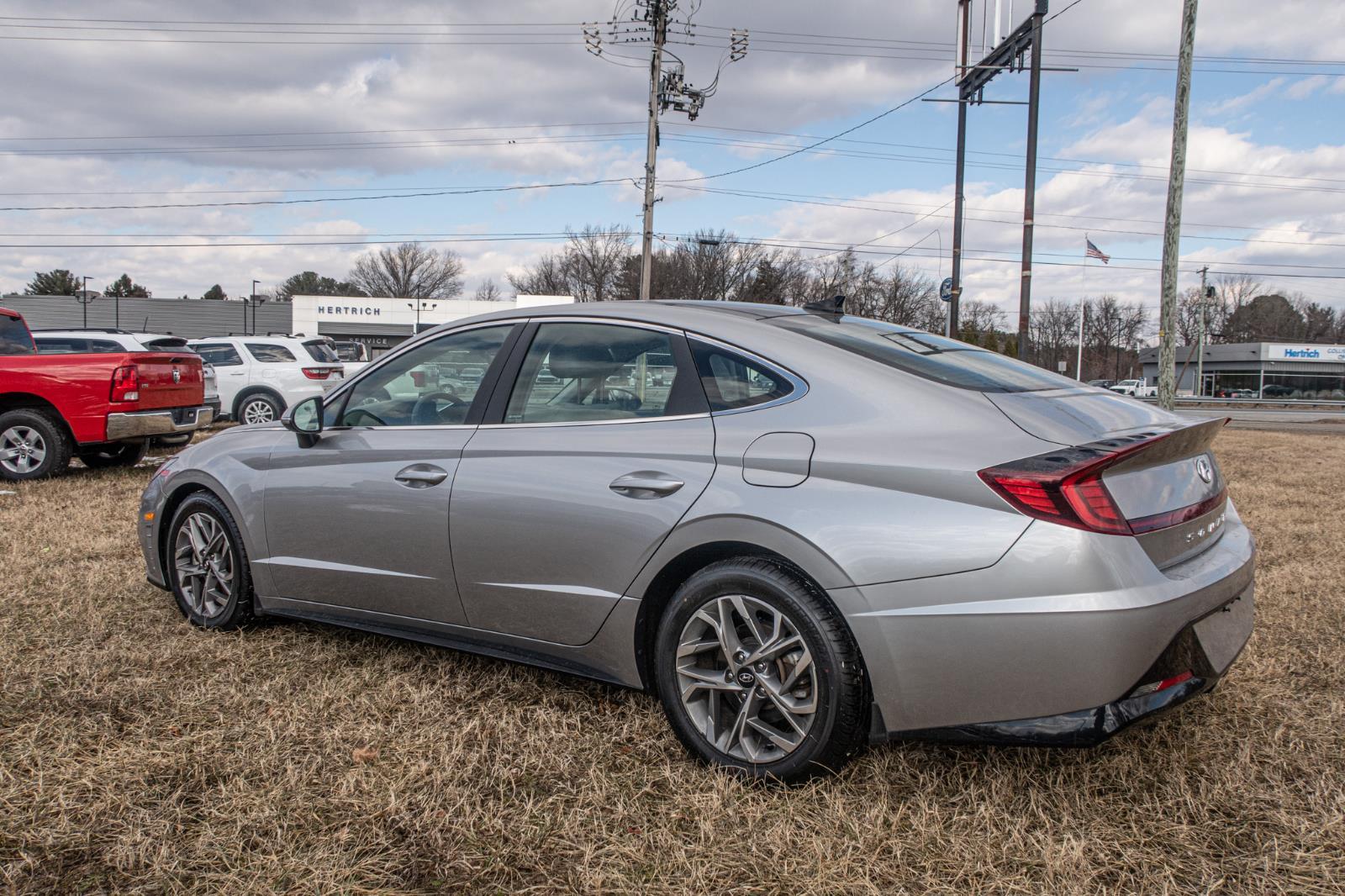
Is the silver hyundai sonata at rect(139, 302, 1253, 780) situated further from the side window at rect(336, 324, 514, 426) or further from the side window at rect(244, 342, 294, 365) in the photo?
the side window at rect(244, 342, 294, 365)

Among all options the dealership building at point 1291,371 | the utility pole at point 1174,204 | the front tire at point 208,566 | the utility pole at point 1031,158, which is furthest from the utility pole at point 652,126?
the dealership building at point 1291,371

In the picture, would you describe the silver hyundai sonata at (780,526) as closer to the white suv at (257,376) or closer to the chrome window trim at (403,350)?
the chrome window trim at (403,350)

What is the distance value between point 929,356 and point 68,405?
28.7ft

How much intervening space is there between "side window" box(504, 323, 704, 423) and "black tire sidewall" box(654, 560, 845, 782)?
0.56 m

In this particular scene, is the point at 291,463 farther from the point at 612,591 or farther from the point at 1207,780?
the point at 1207,780

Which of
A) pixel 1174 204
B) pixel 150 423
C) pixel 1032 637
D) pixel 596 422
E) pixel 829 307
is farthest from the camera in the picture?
pixel 1174 204

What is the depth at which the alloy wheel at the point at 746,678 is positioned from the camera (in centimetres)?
263

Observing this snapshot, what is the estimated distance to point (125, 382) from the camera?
8.86 metres

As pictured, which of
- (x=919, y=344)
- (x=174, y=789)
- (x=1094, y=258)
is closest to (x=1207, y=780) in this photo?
(x=919, y=344)

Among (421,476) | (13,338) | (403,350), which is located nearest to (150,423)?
(13,338)

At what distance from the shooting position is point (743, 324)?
9.99 feet

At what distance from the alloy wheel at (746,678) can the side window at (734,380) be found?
598 mm

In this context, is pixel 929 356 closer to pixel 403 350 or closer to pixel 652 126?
pixel 403 350

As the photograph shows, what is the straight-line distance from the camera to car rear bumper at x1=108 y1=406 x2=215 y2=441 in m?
8.91
